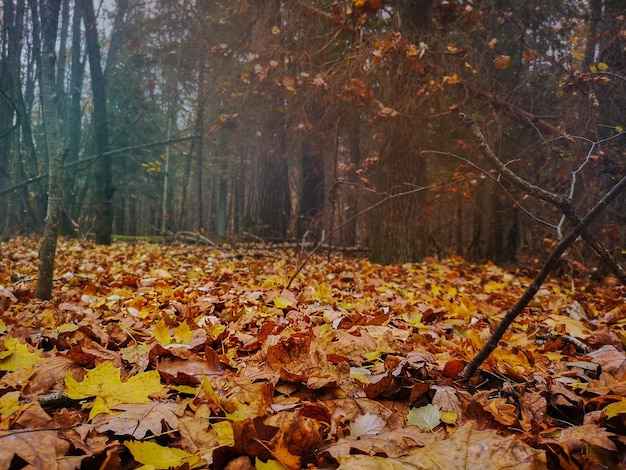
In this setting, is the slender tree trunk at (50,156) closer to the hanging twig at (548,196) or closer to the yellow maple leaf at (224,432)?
the yellow maple leaf at (224,432)

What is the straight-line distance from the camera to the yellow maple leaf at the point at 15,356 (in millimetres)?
1310

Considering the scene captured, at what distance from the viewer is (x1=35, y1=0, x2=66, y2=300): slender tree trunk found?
2652 mm

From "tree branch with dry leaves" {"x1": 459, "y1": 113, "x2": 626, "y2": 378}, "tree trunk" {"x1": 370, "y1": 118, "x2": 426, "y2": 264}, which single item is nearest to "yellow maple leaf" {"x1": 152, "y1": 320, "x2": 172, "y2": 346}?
"tree branch with dry leaves" {"x1": 459, "y1": 113, "x2": 626, "y2": 378}

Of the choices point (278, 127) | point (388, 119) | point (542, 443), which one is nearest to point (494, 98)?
point (388, 119)

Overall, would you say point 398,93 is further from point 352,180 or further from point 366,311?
point 366,311

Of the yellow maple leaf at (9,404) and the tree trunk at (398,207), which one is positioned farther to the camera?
the tree trunk at (398,207)

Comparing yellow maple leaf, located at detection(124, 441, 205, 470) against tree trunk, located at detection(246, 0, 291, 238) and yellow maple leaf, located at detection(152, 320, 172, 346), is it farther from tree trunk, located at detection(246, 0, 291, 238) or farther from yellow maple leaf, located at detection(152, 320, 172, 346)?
tree trunk, located at detection(246, 0, 291, 238)

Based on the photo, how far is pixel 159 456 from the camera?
32.2 inches

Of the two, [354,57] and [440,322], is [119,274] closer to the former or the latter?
[440,322]

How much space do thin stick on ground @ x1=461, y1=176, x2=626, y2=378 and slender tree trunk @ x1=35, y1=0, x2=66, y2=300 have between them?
2.80 m

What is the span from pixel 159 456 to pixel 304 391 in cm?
46

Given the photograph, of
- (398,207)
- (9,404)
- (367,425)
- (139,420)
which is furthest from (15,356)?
(398,207)

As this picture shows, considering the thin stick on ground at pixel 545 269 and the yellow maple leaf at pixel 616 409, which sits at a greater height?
the thin stick on ground at pixel 545 269

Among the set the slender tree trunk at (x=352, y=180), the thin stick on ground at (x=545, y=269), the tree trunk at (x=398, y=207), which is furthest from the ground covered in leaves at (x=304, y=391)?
the slender tree trunk at (x=352, y=180)
